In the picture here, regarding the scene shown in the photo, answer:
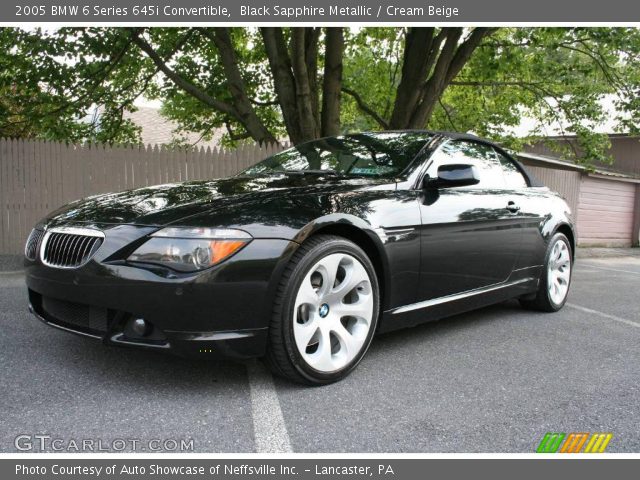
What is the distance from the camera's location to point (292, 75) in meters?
9.42

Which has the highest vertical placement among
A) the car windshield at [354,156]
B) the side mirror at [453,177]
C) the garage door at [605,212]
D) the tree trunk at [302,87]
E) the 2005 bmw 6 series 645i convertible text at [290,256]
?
the tree trunk at [302,87]

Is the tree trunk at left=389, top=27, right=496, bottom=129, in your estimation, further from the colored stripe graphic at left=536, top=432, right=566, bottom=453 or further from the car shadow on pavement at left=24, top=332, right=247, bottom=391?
the colored stripe graphic at left=536, top=432, right=566, bottom=453

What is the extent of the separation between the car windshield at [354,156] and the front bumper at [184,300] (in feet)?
3.91

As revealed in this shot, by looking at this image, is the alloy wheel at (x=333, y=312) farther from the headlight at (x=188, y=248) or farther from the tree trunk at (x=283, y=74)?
the tree trunk at (x=283, y=74)

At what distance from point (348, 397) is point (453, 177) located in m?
1.52

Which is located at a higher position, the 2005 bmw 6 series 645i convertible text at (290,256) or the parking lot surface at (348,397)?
the 2005 bmw 6 series 645i convertible text at (290,256)

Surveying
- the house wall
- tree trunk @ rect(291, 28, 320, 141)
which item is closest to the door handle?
tree trunk @ rect(291, 28, 320, 141)

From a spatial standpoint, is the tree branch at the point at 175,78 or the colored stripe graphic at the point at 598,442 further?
the tree branch at the point at 175,78

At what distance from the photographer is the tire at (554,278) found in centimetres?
481

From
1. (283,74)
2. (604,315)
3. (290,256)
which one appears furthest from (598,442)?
(283,74)

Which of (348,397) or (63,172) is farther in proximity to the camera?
(63,172)

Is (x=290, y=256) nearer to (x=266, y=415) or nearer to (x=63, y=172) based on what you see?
(x=266, y=415)

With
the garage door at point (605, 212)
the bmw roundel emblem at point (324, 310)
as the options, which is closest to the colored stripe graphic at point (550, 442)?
the bmw roundel emblem at point (324, 310)

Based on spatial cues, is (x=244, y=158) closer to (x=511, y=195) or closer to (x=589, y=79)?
(x=511, y=195)
